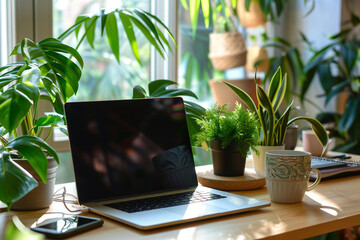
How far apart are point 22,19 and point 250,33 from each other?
1454mm

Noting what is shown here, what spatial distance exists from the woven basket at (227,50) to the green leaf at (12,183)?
179 centimetres

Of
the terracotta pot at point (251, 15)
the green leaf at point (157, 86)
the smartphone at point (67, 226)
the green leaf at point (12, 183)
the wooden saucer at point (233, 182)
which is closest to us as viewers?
the green leaf at point (12, 183)

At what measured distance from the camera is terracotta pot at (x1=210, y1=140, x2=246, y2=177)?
1.19 m

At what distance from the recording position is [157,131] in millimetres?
1136

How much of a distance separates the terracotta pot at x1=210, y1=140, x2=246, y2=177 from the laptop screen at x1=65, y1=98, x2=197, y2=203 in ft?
0.25

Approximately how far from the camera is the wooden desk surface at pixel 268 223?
84 cm

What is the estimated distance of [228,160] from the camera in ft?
3.93

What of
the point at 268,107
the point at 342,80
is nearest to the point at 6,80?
the point at 268,107

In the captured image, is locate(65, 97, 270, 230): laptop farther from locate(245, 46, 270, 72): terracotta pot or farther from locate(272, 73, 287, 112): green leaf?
locate(245, 46, 270, 72): terracotta pot

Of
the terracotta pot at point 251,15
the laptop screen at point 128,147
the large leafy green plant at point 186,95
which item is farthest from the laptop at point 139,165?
the terracotta pot at point 251,15

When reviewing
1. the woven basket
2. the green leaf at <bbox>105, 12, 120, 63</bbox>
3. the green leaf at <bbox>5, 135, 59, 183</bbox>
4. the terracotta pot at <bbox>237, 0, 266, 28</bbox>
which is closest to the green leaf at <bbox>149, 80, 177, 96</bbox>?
the green leaf at <bbox>105, 12, 120, 63</bbox>

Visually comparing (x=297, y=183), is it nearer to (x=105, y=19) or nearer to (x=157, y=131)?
(x=157, y=131)

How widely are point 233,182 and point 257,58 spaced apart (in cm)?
156

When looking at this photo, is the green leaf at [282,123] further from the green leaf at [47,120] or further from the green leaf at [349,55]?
the green leaf at [349,55]
